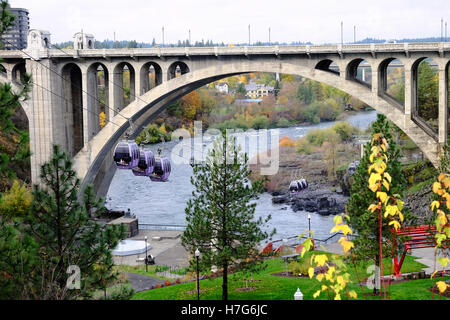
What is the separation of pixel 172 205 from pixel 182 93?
15712 mm

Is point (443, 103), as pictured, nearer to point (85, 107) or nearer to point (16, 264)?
point (85, 107)

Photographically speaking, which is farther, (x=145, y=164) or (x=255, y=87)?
(x=255, y=87)

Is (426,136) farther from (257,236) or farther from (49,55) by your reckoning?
(49,55)

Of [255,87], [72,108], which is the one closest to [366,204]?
[72,108]

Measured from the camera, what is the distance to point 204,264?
20766 mm

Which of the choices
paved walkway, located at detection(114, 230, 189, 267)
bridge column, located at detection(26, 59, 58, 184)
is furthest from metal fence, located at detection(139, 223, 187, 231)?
bridge column, located at detection(26, 59, 58, 184)

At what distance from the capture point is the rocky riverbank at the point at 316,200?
47.5 meters

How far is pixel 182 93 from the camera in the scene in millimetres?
32469

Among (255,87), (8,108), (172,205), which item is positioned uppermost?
(255,87)

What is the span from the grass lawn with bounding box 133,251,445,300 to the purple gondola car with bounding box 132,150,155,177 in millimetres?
→ 5752

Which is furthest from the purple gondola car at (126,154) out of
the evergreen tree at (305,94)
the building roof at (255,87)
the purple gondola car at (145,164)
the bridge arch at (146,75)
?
the building roof at (255,87)

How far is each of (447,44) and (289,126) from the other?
61531 mm

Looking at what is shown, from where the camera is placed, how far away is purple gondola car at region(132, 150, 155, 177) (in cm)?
2831

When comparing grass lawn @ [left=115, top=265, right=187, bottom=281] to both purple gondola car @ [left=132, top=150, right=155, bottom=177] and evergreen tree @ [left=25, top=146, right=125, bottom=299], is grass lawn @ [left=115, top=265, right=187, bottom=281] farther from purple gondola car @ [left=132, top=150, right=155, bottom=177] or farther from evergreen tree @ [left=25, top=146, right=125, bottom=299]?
evergreen tree @ [left=25, top=146, right=125, bottom=299]
